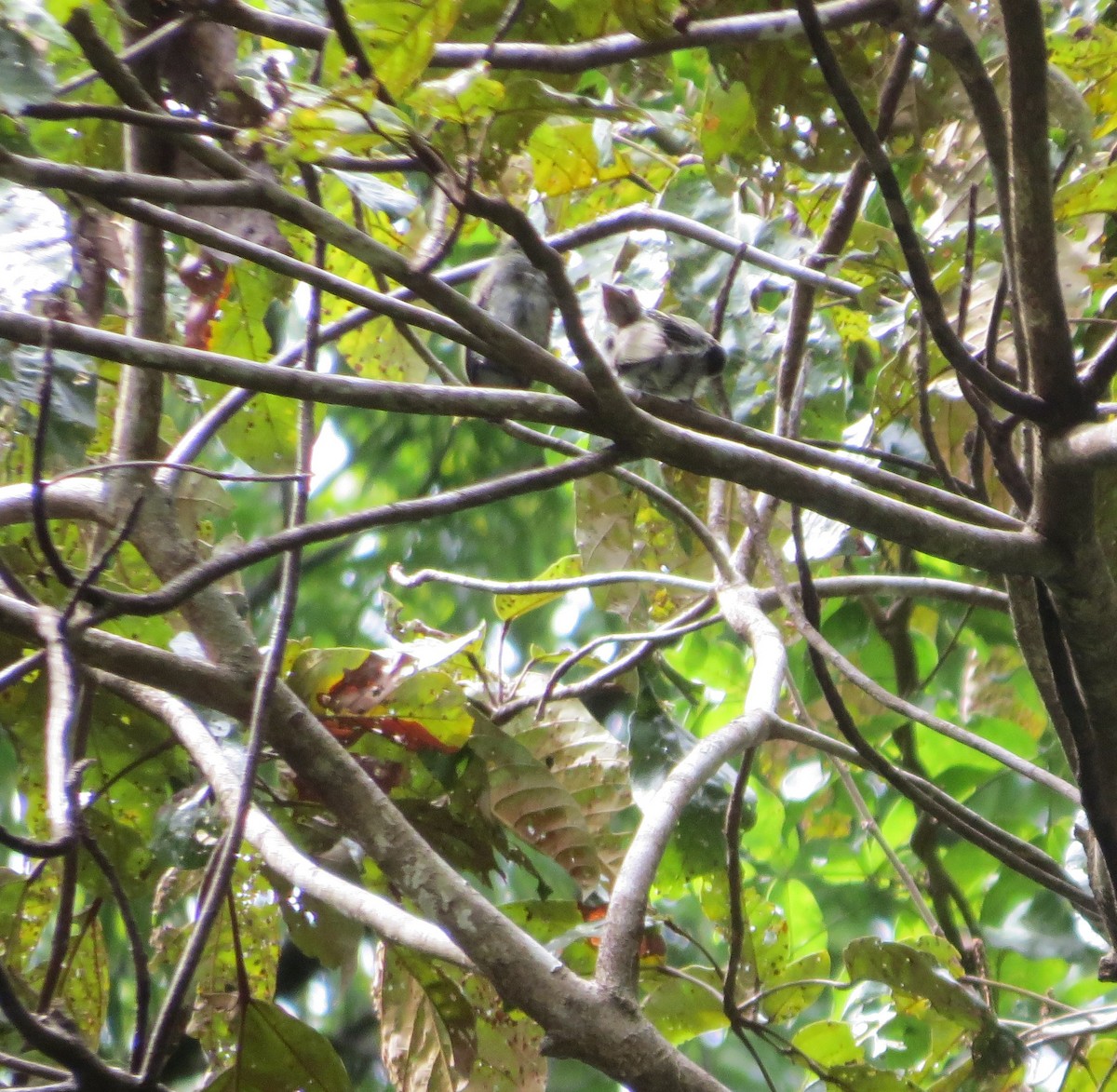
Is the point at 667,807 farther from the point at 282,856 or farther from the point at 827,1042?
the point at 827,1042

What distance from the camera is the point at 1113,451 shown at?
46.3 inches

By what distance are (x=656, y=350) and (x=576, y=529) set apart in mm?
659

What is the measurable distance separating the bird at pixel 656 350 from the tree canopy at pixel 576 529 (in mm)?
95

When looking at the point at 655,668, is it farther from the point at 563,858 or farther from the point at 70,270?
the point at 70,270

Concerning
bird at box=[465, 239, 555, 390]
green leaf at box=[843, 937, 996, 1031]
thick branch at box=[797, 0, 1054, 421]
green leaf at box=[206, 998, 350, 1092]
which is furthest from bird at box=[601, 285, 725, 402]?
green leaf at box=[206, 998, 350, 1092]

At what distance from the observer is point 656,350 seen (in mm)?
2139

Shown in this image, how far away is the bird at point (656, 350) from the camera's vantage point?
2135 millimetres

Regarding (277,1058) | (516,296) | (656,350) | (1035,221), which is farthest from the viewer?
(516,296)

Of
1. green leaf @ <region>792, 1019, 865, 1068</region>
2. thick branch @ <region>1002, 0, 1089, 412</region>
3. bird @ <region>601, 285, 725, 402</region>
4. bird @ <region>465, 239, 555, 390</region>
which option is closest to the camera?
thick branch @ <region>1002, 0, 1089, 412</region>

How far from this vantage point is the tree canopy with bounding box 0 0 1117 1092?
3.69 feet

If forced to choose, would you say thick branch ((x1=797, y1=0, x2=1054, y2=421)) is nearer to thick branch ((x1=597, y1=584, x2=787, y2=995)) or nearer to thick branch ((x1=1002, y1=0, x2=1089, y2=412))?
thick branch ((x1=1002, y1=0, x2=1089, y2=412))

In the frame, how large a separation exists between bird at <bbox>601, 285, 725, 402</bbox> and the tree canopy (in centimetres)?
9

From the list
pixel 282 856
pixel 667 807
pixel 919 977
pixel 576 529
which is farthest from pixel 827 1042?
pixel 576 529

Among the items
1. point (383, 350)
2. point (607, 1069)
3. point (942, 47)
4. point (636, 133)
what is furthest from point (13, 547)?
point (636, 133)
